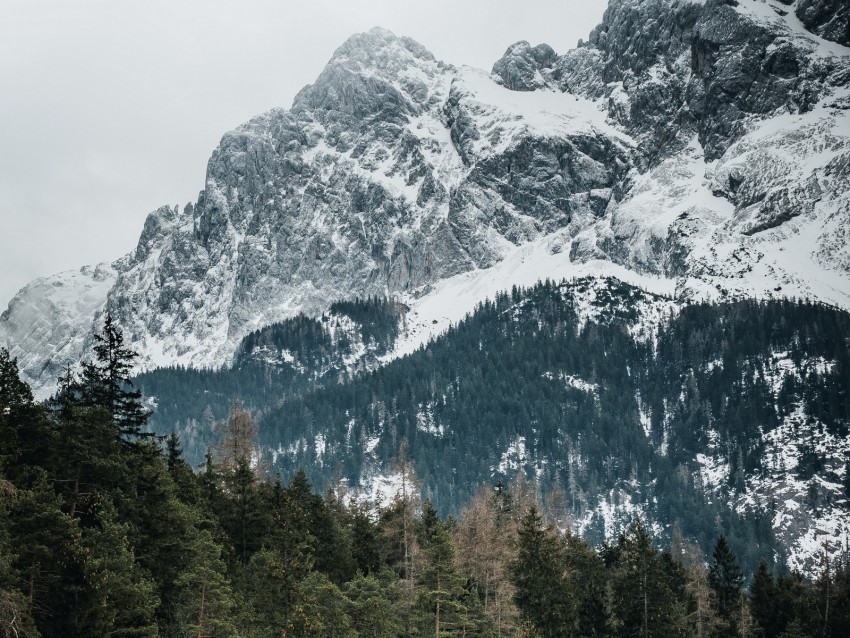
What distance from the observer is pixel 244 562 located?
6309 cm

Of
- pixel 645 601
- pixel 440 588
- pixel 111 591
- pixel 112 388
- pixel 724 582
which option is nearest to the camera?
pixel 111 591

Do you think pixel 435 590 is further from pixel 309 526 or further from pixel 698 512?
pixel 698 512

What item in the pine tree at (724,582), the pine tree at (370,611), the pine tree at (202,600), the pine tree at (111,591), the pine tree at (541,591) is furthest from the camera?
the pine tree at (724,582)

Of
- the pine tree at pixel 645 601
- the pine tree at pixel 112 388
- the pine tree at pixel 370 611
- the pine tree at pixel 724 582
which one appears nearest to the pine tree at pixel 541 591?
the pine tree at pixel 645 601

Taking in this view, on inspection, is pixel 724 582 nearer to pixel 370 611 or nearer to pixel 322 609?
pixel 370 611

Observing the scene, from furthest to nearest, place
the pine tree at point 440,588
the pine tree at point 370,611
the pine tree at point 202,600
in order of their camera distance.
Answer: the pine tree at point 370,611 < the pine tree at point 440,588 < the pine tree at point 202,600

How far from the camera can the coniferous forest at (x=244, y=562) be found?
33812 millimetres

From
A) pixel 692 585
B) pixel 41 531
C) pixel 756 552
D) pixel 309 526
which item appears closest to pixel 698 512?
pixel 756 552

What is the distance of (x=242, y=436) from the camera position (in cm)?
8294

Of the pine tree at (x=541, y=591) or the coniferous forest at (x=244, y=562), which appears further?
the pine tree at (x=541, y=591)

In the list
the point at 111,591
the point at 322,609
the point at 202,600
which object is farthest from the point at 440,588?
the point at 111,591

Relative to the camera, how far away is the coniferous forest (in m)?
33.8

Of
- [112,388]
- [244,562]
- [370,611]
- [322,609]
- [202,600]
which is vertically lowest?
[370,611]

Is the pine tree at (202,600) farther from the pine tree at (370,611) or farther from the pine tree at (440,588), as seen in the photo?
the pine tree at (440,588)
